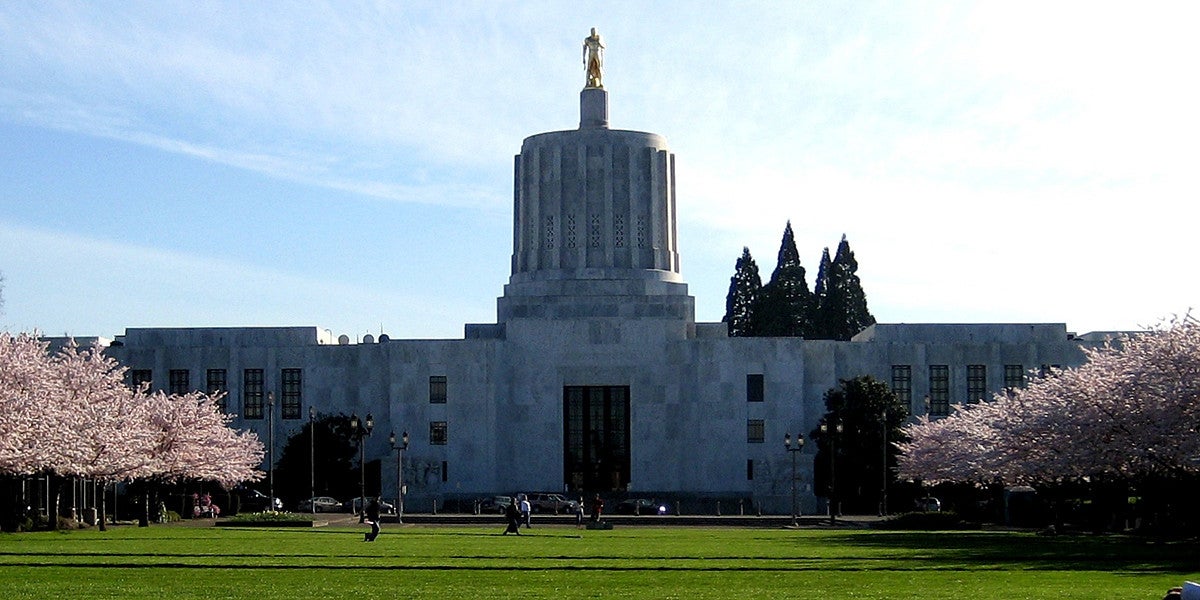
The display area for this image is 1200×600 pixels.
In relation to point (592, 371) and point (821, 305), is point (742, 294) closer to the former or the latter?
point (821, 305)

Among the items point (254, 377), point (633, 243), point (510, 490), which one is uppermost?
point (633, 243)

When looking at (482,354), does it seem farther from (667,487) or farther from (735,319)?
(735,319)

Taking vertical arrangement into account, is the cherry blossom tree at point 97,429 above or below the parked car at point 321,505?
above

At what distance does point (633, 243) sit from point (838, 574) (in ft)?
195

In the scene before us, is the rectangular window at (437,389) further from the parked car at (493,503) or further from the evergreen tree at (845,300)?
the evergreen tree at (845,300)

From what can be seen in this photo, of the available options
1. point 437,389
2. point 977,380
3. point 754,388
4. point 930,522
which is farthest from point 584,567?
point 977,380

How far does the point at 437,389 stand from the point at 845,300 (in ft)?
105

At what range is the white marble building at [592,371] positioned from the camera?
87.0 meters

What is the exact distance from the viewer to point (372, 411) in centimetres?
8931

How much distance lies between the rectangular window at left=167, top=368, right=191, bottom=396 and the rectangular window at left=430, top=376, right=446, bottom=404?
39.3 ft

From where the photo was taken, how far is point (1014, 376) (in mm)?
89125

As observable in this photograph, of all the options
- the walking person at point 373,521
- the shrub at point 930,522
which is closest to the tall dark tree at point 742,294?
the shrub at point 930,522

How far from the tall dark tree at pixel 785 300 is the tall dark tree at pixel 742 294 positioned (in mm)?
974

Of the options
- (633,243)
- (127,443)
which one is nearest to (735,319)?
(633,243)
